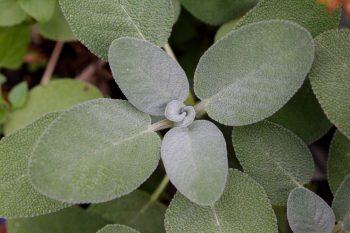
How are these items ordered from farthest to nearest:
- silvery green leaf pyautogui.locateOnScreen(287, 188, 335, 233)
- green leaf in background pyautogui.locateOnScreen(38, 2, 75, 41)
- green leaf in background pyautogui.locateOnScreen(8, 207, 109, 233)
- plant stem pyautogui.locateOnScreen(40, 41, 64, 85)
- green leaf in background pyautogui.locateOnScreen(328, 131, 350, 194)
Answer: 1. plant stem pyautogui.locateOnScreen(40, 41, 64, 85)
2. green leaf in background pyautogui.locateOnScreen(38, 2, 75, 41)
3. green leaf in background pyautogui.locateOnScreen(8, 207, 109, 233)
4. green leaf in background pyautogui.locateOnScreen(328, 131, 350, 194)
5. silvery green leaf pyautogui.locateOnScreen(287, 188, 335, 233)

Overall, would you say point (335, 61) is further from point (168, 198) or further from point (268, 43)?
point (168, 198)

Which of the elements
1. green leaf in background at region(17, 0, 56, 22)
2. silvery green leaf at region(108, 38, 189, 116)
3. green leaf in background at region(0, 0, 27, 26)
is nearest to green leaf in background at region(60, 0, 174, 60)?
silvery green leaf at region(108, 38, 189, 116)

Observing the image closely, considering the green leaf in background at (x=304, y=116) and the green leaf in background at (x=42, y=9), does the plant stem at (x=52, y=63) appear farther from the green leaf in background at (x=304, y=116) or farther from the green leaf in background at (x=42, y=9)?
the green leaf in background at (x=304, y=116)

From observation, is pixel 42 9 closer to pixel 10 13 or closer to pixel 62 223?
pixel 10 13

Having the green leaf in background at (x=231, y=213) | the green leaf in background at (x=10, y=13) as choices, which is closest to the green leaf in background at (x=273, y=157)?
the green leaf in background at (x=231, y=213)

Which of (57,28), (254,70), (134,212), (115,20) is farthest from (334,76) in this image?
(57,28)

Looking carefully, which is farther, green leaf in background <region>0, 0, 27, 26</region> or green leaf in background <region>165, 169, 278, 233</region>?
green leaf in background <region>0, 0, 27, 26</region>

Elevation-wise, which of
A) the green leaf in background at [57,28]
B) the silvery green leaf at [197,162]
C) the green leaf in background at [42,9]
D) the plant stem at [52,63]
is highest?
the green leaf in background at [42,9]

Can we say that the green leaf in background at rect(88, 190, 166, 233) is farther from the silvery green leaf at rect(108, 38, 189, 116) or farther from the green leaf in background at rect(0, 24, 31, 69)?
the green leaf in background at rect(0, 24, 31, 69)
